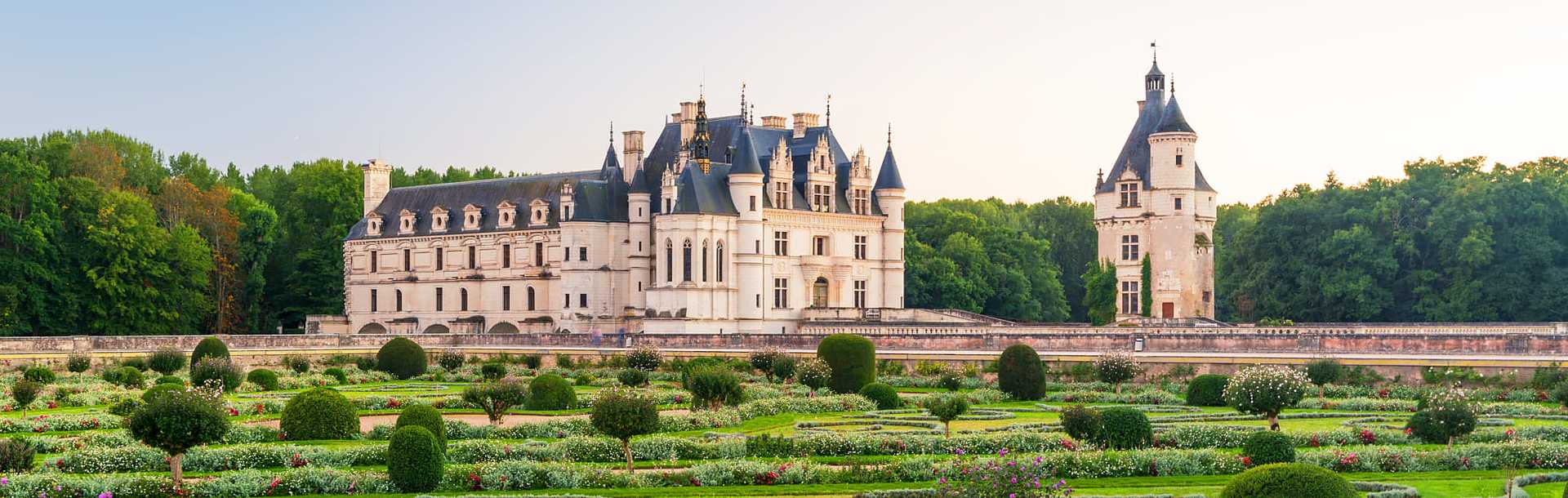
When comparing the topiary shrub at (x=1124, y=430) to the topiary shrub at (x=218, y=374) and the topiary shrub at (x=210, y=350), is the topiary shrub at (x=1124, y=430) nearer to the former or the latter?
the topiary shrub at (x=218, y=374)

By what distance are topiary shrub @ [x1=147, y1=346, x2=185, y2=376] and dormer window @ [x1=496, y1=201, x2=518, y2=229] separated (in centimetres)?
2401

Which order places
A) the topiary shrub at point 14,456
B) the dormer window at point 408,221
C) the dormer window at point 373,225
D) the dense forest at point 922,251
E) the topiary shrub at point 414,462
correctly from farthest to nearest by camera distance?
the dormer window at point 373,225, the dormer window at point 408,221, the dense forest at point 922,251, the topiary shrub at point 14,456, the topiary shrub at point 414,462

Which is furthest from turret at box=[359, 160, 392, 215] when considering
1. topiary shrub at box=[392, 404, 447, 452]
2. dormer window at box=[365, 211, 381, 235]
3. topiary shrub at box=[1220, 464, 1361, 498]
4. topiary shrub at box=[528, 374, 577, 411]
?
topiary shrub at box=[1220, 464, 1361, 498]

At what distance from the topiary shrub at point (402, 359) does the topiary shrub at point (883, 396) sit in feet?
58.3

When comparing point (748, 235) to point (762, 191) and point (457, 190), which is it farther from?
point (457, 190)

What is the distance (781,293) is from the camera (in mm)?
70375

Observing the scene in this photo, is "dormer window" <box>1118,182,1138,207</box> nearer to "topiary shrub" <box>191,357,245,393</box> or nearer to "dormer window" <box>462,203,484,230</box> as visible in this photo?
"dormer window" <box>462,203,484,230</box>

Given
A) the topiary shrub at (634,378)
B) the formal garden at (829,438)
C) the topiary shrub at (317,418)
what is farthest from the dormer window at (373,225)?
the topiary shrub at (317,418)

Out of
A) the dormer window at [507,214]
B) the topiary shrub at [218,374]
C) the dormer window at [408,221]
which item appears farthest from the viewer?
the dormer window at [408,221]

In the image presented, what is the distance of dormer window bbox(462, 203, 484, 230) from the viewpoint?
254 feet

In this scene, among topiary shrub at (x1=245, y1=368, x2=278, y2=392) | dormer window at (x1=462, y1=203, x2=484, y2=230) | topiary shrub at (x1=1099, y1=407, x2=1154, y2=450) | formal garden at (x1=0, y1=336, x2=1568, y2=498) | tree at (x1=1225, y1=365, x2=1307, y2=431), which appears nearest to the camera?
formal garden at (x1=0, y1=336, x2=1568, y2=498)

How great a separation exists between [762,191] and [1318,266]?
1945cm

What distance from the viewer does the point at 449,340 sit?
6116 centimetres

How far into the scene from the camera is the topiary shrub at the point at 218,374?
147 feet
